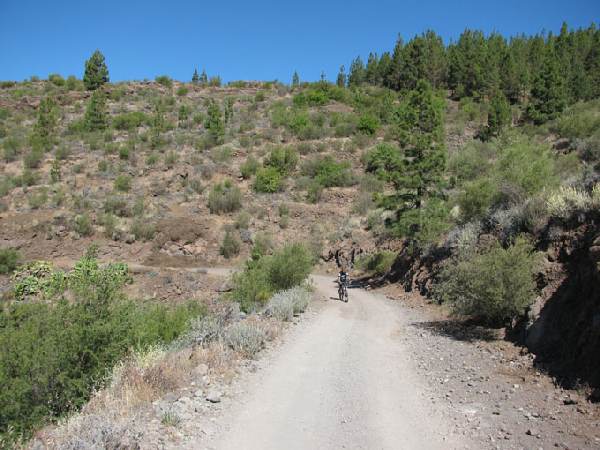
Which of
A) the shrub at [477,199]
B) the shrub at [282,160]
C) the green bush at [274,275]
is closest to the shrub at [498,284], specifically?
the shrub at [477,199]

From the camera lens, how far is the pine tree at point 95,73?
207ft

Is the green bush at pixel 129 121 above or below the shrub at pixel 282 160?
above

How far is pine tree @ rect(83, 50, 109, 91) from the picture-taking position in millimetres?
63125

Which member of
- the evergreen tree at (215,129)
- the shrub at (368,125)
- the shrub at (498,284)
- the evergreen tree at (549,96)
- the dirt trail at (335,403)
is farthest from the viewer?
the shrub at (368,125)

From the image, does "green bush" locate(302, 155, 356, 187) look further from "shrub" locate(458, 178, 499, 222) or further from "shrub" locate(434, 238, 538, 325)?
"shrub" locate(434, 238, 538, 325)

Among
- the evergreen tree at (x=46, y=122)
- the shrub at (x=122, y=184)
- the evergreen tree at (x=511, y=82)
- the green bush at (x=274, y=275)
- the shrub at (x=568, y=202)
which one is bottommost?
the green bush at (x=274, y=275)

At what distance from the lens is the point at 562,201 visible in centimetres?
1081

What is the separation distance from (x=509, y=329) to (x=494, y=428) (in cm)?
489

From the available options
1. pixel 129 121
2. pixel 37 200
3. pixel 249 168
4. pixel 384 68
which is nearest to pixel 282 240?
pixel 249 168

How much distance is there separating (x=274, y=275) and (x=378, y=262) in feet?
36.0

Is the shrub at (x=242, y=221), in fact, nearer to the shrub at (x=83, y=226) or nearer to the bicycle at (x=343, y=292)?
the shrub at (x=83, y=226)

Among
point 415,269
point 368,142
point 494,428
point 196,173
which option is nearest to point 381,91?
point 368,142

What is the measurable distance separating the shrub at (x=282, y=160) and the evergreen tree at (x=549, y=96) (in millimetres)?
27266

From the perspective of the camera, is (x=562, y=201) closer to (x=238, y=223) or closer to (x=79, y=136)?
(x=238, y=223)
